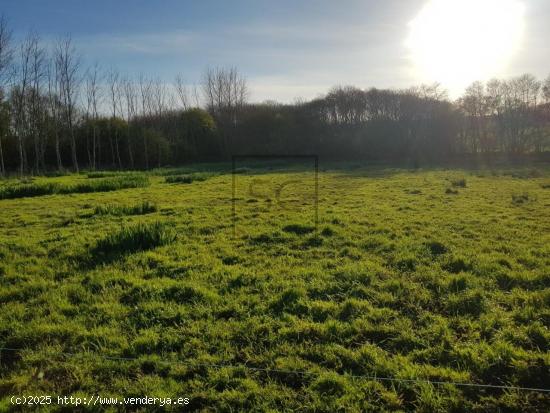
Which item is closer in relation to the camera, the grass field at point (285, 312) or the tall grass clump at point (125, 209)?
the grass field at point (285, 312)

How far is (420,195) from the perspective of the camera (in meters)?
15.5

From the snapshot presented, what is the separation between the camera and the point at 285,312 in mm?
5074

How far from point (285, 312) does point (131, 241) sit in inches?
166

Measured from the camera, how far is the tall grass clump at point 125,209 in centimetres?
1228

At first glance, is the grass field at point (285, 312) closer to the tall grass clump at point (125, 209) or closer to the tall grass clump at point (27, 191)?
the tall grass clump at point (125, 209)

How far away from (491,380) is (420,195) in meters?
12.6

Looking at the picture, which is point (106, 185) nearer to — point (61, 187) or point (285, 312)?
point (61, 187)

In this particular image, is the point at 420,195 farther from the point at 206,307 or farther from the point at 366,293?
the point at 206,307

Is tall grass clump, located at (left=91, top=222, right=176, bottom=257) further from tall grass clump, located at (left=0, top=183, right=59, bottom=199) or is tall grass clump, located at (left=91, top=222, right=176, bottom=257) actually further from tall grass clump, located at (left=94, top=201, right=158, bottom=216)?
tall grass clump, located at (left=0, top=183, right=59, bottom=199)

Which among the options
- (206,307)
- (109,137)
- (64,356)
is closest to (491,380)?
(206,307)

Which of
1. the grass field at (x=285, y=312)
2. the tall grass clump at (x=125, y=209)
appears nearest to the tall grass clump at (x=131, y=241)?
the grass field at (x=285, y=312)

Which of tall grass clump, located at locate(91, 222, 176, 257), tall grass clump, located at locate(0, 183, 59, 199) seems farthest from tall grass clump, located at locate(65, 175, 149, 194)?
tall grass clump, located at locate(91, 222, 176, 257)

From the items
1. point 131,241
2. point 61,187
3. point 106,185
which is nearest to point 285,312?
point 131,241

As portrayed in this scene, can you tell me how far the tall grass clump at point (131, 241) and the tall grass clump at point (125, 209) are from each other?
439 cm
